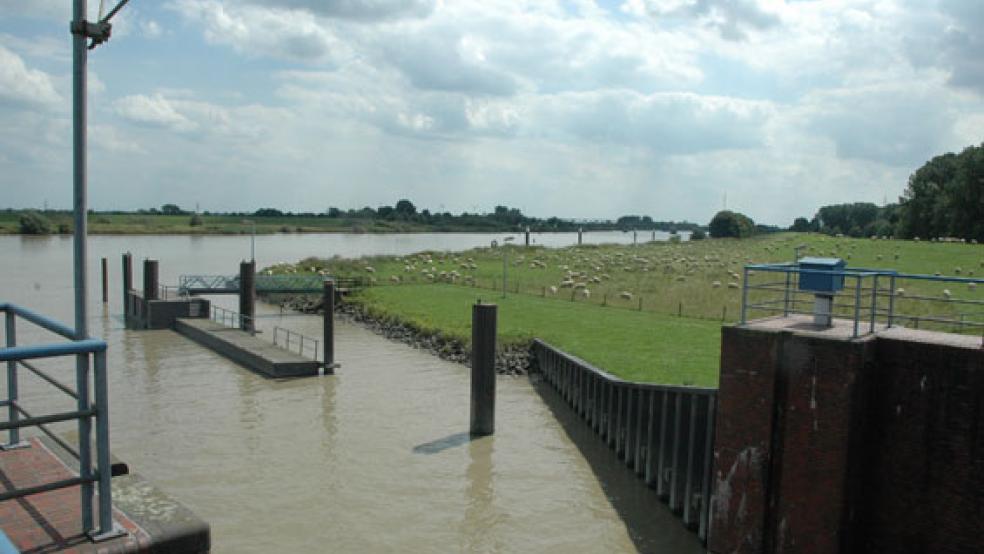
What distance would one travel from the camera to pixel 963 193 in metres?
75.5

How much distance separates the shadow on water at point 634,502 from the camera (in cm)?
1312

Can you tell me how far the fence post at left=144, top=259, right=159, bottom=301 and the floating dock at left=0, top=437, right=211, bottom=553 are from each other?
1297 inches

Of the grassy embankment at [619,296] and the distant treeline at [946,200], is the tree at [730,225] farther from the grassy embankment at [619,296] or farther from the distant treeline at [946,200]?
the grassy embankment at [619,296]

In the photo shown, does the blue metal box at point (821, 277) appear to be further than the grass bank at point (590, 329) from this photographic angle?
No

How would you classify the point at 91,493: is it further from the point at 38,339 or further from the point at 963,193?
the point at 963,193

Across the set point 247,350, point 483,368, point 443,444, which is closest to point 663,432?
point 483,368

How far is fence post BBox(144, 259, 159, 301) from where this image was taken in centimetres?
3748

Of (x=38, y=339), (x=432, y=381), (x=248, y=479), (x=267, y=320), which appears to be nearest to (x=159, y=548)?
(x=248, y=479)

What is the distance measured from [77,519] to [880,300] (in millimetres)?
29110

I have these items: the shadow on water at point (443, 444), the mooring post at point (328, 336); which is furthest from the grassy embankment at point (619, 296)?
the mooring post at point (328, 336)

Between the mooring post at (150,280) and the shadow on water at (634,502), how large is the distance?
2602cm

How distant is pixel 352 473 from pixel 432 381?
9079mm

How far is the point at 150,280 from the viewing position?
3759 centimetres

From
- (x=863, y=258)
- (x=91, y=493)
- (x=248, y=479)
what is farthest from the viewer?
(x=863, y=258)
